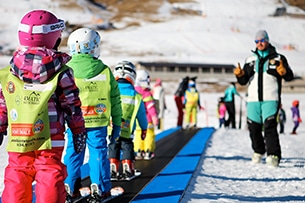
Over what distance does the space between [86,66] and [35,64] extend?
1839mm

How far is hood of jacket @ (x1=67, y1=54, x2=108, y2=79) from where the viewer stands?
5.73 metres

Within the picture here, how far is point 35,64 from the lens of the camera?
12.9 ft

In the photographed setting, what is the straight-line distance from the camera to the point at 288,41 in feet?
389

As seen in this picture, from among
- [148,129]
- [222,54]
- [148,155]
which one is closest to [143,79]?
[148,129]

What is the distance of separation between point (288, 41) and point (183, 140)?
109m

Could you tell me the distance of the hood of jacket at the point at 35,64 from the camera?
155 inches

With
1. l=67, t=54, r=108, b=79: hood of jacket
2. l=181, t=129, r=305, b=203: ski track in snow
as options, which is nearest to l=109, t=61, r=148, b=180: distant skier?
l=181, t=129, r=305, b=203: ski track in snow

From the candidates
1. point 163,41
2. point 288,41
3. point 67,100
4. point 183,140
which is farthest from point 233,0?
point 67,100

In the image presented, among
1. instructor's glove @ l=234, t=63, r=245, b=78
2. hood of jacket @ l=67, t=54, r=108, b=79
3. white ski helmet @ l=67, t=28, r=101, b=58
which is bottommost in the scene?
instructor's glove @ l=234, t=63, r=245, b=78

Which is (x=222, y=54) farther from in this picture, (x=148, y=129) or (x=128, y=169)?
(x=128, y=169)

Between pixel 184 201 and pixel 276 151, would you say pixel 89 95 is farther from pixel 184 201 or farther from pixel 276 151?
pixel 276 151

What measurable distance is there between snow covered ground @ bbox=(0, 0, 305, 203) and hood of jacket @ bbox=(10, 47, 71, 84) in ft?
8.59

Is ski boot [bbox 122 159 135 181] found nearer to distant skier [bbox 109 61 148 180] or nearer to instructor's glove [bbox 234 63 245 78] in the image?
distant skier [bbox 109 61 148 180]

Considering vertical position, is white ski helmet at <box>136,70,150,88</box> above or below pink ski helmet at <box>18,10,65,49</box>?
below
